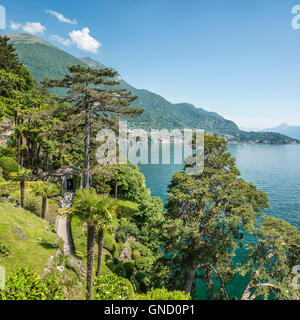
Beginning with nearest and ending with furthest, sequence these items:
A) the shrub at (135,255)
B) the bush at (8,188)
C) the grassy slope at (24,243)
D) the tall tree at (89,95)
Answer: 1. the grassy slope at (24,243)
2. the bush at (8,188)
3. the tall tree at (89,95)
4. the shrub at (135,255)

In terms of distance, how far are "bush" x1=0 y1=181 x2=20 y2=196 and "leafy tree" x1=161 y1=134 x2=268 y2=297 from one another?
50.7 ft

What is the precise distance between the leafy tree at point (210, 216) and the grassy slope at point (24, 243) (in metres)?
7.62

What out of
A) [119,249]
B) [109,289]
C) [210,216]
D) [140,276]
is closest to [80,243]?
[119,249]

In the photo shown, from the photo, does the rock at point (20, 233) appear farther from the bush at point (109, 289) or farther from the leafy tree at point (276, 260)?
the leafy tree at point (276, 260)

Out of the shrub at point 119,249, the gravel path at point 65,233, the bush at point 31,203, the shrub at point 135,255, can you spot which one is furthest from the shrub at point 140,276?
the bush at point 31,203

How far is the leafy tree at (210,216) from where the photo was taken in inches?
547

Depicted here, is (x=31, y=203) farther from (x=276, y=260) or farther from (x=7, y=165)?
(x=276, y=260)

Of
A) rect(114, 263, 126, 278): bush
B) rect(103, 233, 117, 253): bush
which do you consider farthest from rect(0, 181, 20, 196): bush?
rect(114, 263, 126, 278): bush

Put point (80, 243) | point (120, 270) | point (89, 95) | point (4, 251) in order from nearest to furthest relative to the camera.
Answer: point (4, 251) < point (80, 243) < point (120, 270) < point (89, 95)

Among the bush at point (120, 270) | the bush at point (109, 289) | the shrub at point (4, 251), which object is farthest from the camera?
the bush at point (120, 270)

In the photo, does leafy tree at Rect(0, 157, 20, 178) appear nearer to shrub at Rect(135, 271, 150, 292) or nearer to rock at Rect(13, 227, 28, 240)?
rock at Rect(13, 227, 28, 240)

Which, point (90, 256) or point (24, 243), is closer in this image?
point (90, 256)

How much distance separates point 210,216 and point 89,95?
17239 mm

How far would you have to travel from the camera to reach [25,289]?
5.18 metres
